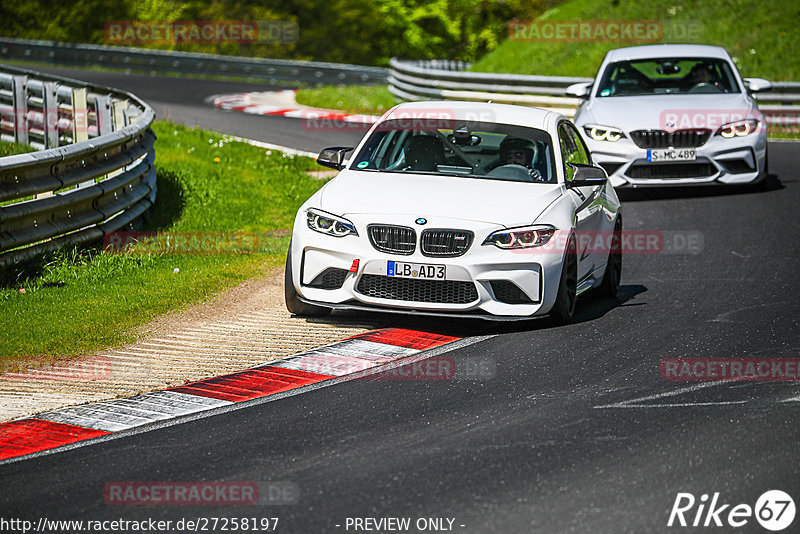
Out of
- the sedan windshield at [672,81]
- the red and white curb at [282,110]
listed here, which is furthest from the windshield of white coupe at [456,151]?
the red and white curb at [282,110]

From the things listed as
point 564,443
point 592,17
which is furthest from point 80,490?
point 592,17

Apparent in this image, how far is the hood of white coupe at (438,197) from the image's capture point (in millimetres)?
8664

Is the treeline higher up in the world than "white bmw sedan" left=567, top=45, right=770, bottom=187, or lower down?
lower down

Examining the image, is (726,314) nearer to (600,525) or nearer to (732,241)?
(732,241)

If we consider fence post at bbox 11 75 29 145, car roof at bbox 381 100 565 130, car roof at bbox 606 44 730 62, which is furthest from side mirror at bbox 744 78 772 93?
fence post at bbox 11 75 29 145

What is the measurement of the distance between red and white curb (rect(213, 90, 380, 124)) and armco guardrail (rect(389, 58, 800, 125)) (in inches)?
62.5

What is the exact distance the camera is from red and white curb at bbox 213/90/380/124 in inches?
1025

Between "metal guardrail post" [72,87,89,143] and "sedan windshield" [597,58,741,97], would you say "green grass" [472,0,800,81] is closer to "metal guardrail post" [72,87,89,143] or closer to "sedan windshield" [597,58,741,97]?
"sedan windshield" [597,58,741,97]

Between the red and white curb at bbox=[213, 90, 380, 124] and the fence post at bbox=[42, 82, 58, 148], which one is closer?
the fence post at bbox=[42, 82, 58, 148]

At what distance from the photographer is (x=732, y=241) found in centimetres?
1260

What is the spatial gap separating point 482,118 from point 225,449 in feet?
15.0
